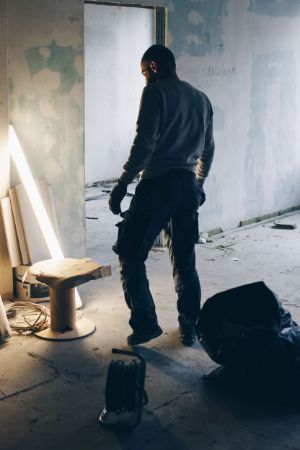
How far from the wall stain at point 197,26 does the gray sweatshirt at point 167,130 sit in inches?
93.1

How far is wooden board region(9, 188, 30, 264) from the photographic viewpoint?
455 cm

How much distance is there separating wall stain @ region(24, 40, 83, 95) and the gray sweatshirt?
4.35 feet

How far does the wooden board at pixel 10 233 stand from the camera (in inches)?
178

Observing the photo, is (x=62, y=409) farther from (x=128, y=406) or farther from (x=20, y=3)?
(x=20, y=3)

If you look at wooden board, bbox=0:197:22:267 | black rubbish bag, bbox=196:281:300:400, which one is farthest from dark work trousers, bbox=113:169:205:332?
wooden board, bbox=0:197:22:267

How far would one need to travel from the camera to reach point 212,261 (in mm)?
5691

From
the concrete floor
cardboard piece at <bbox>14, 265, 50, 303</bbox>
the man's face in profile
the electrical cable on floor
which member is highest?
the man's face in profile

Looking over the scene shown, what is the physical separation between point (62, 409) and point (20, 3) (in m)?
2.74

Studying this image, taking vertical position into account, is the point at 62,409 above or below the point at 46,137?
below

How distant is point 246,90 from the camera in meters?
6.85

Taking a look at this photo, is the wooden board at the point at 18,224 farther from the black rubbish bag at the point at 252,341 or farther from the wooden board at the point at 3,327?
the black rubbish bag at the point at 252,341

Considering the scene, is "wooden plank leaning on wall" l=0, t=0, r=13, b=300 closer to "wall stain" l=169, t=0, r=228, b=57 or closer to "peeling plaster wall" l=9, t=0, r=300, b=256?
"peeling plaster wall" l=9, t=0, r=300, b=256

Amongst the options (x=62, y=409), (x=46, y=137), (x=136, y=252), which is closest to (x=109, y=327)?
(x=136, y=252)

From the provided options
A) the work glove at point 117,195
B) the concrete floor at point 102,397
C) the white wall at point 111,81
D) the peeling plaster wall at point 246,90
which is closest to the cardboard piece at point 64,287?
the concrete floor at point 102,397
